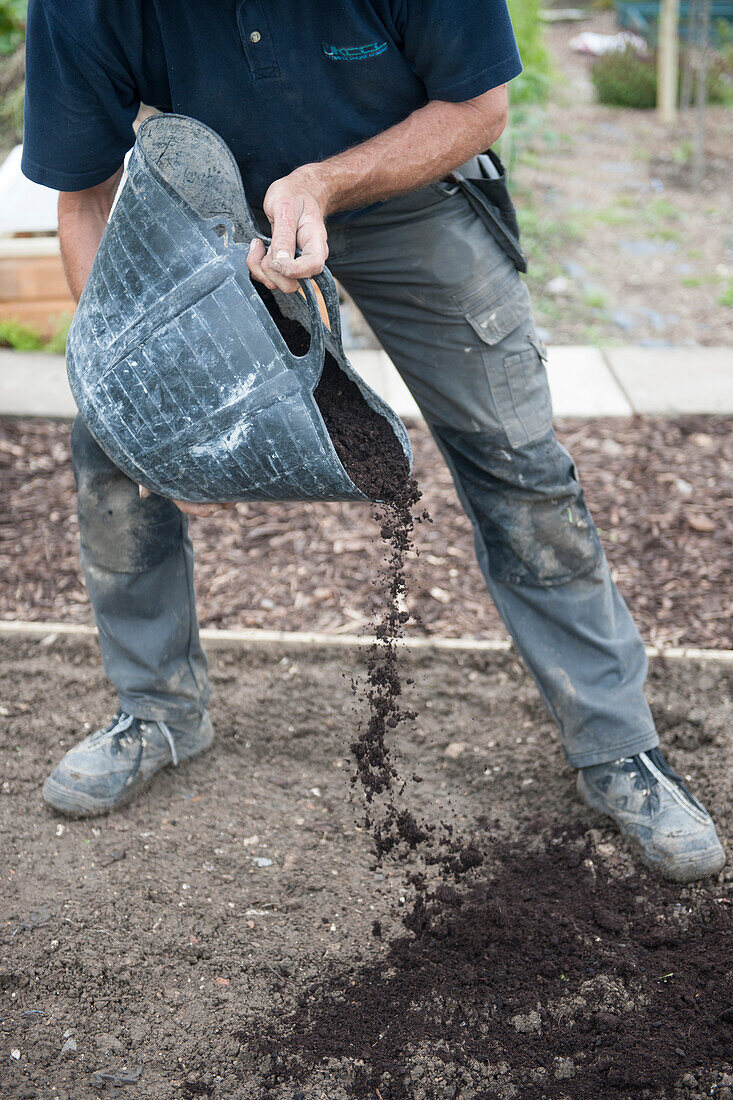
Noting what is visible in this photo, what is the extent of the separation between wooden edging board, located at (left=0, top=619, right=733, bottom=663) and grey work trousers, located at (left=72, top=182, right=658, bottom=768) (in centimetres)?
57

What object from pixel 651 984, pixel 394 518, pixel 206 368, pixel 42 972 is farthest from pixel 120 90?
pixel 651 984

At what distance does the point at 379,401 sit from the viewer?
72.9 inches

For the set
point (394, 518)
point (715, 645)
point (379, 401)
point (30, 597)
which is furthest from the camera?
point (30, 597)

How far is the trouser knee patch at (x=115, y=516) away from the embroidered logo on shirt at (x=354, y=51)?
0.90m

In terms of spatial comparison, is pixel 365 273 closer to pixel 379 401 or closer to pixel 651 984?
pixel 379 401

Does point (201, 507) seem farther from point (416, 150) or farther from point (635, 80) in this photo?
point (635, 80)

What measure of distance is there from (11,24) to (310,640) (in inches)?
229

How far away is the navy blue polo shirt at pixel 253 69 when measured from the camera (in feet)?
6.09

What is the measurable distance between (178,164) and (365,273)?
458 mm

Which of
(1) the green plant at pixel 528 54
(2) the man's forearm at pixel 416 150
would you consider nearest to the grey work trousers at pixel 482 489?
(2) the man's forearm at pixel 416 150

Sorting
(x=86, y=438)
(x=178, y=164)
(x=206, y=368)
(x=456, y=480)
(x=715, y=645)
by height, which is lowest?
(x=715, y=645)

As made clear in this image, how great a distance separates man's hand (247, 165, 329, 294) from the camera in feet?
5.27

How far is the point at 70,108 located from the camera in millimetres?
1939

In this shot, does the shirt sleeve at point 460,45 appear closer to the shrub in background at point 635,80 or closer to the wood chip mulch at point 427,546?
the wood chip mulch at point 427,546
